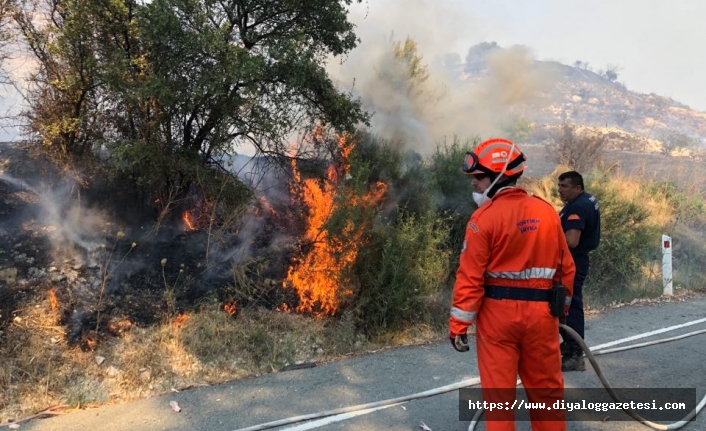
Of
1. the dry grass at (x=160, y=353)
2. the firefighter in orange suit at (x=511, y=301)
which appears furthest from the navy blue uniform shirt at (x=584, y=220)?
the dry grass at (x=160, y=353)

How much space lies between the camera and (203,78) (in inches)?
267

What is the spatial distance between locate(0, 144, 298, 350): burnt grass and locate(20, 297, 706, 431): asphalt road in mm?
2098

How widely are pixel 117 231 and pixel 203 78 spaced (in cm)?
291

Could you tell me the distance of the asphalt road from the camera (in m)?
3.52

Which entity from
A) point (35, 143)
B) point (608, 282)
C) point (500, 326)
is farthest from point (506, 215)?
point (608, 282)

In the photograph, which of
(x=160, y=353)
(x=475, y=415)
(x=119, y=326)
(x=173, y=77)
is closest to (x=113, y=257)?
(x=119, y=326)

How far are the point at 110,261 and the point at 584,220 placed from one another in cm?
635

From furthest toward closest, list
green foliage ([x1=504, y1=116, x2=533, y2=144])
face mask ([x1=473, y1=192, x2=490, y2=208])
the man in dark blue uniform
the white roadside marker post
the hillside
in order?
1. the hillside
2. green foliage ([x1=504, y1=116, x2=533, y2=144])
3. the white roadside marker post
4. the man in dark blue uniform
5. face mask ([x1=473, y1=192, x2=490, y2=208])

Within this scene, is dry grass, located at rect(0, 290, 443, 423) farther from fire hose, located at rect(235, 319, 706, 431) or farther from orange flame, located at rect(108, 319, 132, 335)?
fire hose, located at rect(235, 319, 706, 431)

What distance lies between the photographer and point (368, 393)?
4.09 metres

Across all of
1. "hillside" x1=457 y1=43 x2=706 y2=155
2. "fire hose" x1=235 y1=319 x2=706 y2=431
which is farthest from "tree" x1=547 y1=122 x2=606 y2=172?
"hillside" x1=457 y1=43 x2=706 y2=155

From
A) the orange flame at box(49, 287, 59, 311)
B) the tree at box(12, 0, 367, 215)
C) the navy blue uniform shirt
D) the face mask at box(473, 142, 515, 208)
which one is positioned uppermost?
the tree at box(12, 0, 367, 215)

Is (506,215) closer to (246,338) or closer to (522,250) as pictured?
(522,250)

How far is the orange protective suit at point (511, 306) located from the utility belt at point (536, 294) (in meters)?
0.02
